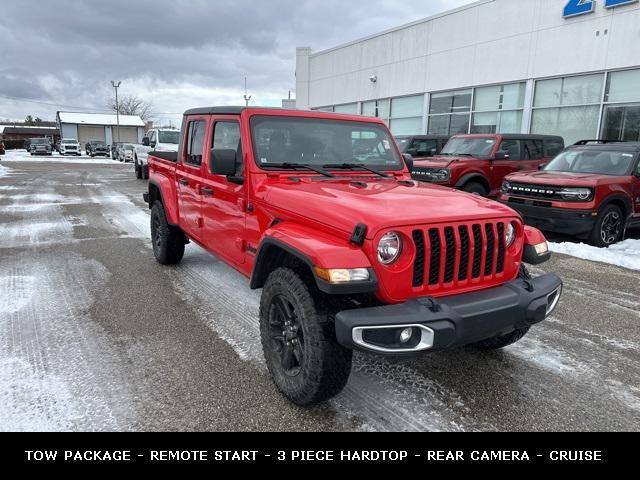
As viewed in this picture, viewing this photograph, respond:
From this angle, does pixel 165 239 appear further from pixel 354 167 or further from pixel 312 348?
pixel 312 348

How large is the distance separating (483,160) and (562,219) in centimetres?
327

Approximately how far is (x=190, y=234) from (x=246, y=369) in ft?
7.17

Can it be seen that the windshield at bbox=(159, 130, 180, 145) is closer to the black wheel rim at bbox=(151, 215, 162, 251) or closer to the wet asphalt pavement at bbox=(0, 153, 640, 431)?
the black wheel rim at bbox=(151, 215, 162, 251)

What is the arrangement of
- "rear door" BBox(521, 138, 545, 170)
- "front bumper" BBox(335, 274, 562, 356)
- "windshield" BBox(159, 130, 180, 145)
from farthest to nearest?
"windshield" BBox(159, 130, 180, 145) → "rear door" BBox(521, 138, 545, 170) → "front bumper" BBox(335, 274, 562, 356)

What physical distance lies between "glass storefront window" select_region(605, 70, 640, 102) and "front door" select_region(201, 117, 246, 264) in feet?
42.4

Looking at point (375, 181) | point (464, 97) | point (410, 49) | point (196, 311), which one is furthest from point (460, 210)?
point (410, 49)

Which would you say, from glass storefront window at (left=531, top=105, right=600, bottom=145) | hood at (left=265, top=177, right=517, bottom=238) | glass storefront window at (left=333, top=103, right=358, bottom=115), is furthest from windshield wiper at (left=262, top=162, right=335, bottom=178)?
glass storefront window at (left=333, top=103, right=358, bottom=115)

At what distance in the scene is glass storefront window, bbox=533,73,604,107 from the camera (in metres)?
13.7

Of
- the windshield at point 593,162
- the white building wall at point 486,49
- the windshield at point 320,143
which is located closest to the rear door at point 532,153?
the windshield at point 593,162

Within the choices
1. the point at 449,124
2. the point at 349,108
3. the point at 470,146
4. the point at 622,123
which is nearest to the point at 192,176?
the point at 470,146

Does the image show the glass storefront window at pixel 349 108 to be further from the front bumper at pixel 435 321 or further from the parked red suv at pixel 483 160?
the front bumper at pixel 435 321

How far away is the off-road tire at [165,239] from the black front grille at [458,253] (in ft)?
13.0
